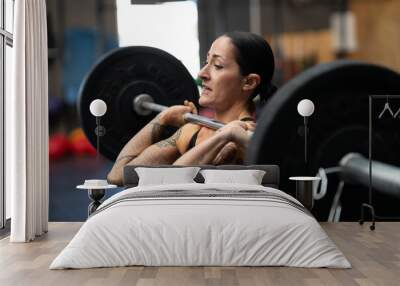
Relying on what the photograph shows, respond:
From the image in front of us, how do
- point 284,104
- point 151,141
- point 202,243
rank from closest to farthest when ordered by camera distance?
point 202,243
point 284,104
point 151,141

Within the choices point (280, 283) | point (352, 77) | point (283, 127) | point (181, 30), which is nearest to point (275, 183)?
point (283, 127)

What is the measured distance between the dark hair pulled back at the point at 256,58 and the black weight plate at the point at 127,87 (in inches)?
20.9

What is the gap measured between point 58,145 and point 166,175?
4.35 feet

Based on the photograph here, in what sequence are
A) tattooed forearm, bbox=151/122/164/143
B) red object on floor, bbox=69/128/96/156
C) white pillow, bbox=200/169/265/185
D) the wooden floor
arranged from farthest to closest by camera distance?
red object on floor, bbox=69/128/96/156, tattooed forearm, bbox=151/122/164/143, white pillow, bbox=200/169/265/185, the wooden floor

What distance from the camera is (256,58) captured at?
5914 millimetres

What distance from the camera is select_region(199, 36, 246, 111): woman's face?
581 cm

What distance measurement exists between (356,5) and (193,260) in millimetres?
3287

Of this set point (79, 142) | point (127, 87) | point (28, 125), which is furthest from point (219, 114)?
point (28, 125)

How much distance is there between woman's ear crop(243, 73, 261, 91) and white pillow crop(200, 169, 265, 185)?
34.4 inches

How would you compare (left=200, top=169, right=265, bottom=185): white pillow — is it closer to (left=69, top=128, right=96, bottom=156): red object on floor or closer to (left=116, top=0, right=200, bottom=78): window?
(left=116, top=0, right=200, bottom=78): window

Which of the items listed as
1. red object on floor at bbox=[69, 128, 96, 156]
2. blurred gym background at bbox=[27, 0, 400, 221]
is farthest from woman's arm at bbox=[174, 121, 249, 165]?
red object on floor at bbox=[69, 128, 96, 156]

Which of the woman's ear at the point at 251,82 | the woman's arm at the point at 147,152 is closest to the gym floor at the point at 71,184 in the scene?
the woman's arm at the point at 147,152

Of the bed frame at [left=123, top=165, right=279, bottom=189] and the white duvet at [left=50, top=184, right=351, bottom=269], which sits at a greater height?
the bed frame at [left=123, top=165, right=279, bottom=189]

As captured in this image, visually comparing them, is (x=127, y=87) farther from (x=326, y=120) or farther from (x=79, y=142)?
(x=326, y=120)
